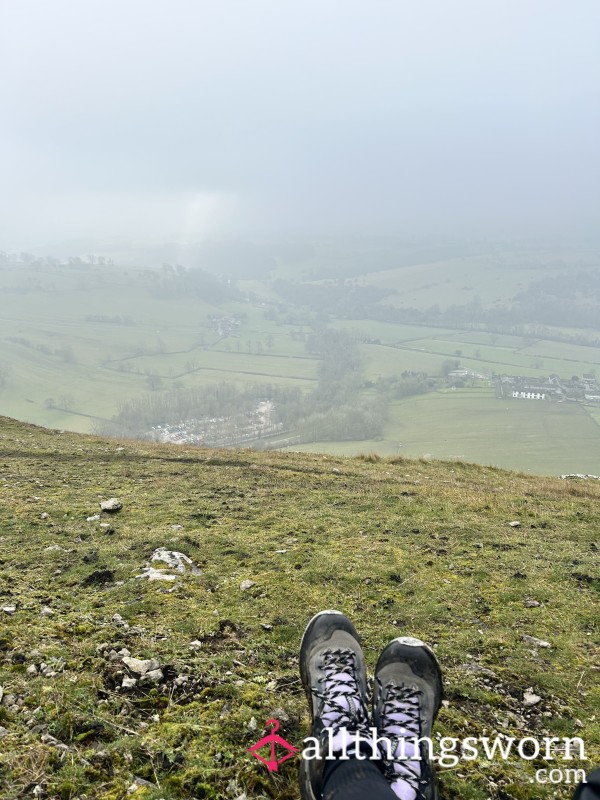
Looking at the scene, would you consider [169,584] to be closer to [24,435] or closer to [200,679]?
[200,679]

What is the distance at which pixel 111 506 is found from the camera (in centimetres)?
988

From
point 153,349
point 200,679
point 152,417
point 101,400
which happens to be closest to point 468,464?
point 200,679

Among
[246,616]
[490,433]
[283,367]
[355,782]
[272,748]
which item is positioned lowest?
[490,433]

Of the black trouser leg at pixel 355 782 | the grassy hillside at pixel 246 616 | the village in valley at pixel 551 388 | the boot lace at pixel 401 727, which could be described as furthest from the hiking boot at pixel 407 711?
the village in valley at pixel 551 388

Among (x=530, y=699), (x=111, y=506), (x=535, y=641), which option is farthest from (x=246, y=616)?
(x=111, y=506)

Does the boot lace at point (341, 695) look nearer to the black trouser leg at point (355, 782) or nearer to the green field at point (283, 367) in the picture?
the black trouser leg at point (355, 782)

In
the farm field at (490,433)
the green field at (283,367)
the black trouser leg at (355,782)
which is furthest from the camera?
the green field at (283,367)

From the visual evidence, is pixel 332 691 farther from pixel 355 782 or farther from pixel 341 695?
pixel 355 782

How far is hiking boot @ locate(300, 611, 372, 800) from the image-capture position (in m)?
3.32

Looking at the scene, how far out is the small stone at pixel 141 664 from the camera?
4.33m

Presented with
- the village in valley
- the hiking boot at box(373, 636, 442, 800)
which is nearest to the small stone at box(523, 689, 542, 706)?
the hiking boot at box(373, 636, 442, 800)

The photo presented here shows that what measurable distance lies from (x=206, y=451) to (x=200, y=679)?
14920 millimetres

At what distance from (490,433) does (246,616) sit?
7558 cm

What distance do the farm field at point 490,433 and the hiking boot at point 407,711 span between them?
4642cm
